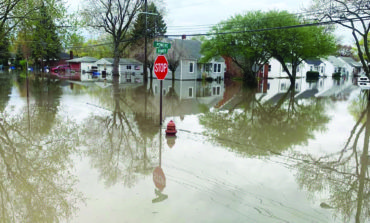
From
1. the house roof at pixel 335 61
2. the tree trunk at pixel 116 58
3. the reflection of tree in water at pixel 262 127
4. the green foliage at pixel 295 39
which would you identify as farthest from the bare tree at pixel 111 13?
the house roof at pixel 335 61

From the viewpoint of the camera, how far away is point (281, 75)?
59.0 m

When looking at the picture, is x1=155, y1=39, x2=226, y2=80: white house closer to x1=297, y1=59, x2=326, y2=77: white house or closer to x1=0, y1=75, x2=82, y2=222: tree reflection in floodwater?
x1=297, y1=59, x2=326, y2=77: white house

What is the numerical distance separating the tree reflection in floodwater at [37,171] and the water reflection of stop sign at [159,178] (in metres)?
1.36

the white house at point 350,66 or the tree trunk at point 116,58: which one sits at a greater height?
the white house at point 350,66

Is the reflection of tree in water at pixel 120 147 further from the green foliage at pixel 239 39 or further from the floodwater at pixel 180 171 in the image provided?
the green foliage at pixel 239 39

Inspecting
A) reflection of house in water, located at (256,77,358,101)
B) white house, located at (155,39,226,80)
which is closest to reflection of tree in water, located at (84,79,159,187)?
reflection of house in water, located at (256,77,358,101)

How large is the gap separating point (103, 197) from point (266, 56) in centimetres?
3837

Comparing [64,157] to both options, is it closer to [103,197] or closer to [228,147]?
[103,197]

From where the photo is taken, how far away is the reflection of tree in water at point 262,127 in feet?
27.9

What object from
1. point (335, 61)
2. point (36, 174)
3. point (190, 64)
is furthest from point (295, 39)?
point (335, 61)

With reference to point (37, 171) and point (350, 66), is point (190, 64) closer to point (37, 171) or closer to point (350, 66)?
point (37, 171)

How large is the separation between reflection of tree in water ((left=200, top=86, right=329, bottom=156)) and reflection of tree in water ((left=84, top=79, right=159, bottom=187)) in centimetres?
227

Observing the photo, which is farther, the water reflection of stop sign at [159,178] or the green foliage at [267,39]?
the green foliage at [267,39]

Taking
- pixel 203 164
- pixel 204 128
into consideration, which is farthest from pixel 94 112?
pixel 203 164
